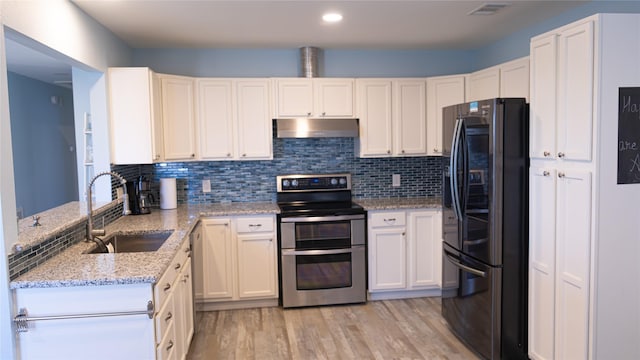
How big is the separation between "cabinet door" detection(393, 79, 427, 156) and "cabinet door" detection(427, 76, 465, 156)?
5 cm

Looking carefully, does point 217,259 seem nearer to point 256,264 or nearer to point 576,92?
point 256,264

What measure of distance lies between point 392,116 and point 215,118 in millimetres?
1686

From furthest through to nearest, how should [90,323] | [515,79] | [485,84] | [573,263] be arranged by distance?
[485,84]
[515,79]
[573,263]
[90,323]

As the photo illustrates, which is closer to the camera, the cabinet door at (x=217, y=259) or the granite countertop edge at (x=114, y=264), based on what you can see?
the granite countertop edge at (x=114, y=264)

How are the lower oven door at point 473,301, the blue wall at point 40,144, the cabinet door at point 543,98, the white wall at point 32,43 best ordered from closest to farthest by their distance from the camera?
the white wall at point 32,43
the cabinet door at point 543,98
the lower oven door at point 473,301
the blue wall at point 40,144

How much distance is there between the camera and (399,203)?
4.38 metres

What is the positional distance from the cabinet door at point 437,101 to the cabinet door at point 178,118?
7.39ft

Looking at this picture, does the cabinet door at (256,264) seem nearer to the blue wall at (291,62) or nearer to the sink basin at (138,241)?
the sink basin at (138,241)

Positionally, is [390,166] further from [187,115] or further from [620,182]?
[620,182]

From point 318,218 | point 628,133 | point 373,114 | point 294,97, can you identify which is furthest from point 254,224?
point 628,133

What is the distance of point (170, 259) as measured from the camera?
2424mm

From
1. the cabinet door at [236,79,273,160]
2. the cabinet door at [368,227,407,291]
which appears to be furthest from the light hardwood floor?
the cabinet door at [236,79,273,160]

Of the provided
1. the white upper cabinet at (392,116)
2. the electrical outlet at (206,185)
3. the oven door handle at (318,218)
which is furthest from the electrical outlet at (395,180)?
the electrical outlet at (206,185)

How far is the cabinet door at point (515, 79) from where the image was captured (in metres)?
3.36
